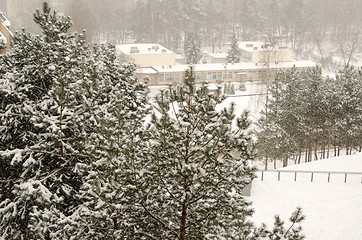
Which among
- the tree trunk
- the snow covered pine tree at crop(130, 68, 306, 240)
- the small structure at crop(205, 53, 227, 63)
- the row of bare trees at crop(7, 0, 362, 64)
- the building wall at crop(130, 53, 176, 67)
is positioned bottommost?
the tree trunk

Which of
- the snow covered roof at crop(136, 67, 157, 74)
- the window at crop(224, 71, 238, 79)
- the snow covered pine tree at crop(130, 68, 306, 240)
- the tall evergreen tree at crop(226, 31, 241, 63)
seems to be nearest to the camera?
the snow covered pine tree at crop(130, 68, 306, 240)

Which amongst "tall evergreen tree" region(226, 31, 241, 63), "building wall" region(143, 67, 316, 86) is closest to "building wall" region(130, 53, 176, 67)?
"building wall" region(143, 67, 316, 86)

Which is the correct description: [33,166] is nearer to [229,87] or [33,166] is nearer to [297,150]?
[297,150]

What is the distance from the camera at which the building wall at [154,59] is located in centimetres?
5922

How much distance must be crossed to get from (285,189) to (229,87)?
32785 mm

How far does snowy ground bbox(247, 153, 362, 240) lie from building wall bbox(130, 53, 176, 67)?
4259 cm

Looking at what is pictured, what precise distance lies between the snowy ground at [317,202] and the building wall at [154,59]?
4259cm

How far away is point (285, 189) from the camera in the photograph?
57.0ft

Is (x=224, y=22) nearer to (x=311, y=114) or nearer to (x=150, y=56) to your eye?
(x=150, y=56)

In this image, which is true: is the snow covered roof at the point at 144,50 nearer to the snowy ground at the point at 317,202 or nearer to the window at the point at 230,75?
the window at the point at 230,75

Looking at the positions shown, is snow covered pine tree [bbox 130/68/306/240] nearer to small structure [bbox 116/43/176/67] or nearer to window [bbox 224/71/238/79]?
window [bbox 224/71/238/79]

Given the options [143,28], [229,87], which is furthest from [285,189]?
[143,28]

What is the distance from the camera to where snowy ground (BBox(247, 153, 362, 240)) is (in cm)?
1377

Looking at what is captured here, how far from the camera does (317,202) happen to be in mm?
16000
